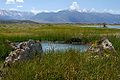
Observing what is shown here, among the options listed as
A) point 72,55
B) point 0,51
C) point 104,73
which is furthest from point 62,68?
point 0,51

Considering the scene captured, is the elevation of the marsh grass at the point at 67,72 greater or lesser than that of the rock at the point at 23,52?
greater

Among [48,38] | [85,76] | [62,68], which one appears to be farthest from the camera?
[48,38]

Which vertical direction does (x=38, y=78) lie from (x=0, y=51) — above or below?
above

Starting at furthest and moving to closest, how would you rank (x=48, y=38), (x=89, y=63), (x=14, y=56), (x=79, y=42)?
1. (x=48, y=38)
2. (x=79, y=42)
3. (x=14, y=56)
4. (x=89, y=63)

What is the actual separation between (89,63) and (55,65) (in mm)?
1238

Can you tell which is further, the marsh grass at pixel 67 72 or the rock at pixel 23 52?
the rock at pixel 23 52

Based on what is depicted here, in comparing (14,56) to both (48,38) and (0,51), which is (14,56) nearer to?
(0,51)

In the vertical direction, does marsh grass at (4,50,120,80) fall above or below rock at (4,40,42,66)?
above

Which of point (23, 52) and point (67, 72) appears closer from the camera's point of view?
point (67, 72)

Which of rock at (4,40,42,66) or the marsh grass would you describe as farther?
→ rock at (4,40,42,66)

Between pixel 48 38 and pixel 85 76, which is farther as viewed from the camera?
pixel 48 38

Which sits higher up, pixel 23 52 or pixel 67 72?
pixel 67 72

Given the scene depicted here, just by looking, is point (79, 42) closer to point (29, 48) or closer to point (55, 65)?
point (29, 48)

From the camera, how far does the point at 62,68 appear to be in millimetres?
10086
